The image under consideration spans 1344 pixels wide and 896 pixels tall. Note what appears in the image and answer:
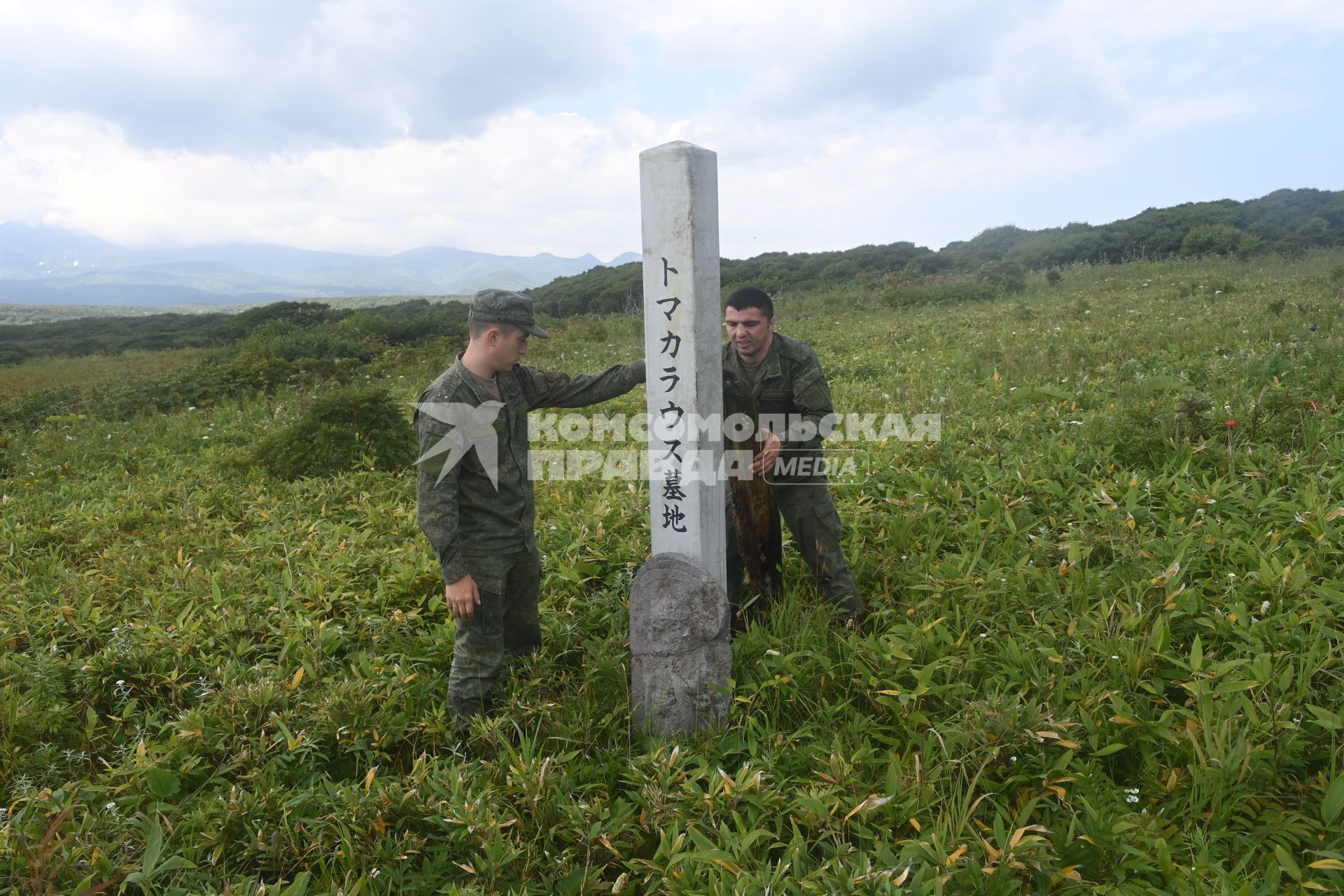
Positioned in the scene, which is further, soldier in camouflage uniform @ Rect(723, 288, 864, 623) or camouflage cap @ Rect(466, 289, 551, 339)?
soldier in camouflage uniform @ Rect(723, 288, 864, 623)

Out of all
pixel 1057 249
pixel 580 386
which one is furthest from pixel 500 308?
pixel 1057 249

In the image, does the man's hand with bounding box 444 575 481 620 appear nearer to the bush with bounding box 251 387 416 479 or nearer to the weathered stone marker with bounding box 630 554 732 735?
the weathered stone marker with bounding box 630 554 732 735

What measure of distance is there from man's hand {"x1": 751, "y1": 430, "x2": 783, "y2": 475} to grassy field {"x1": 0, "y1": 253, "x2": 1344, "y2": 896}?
75 cm

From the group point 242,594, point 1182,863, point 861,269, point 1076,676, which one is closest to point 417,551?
point 242,594

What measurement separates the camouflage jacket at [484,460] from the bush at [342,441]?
3944 mm

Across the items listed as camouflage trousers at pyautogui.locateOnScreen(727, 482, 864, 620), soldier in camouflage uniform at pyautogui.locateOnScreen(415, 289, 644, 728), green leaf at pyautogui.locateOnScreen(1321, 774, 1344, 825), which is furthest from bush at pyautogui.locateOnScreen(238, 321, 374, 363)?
green leaf at pyautogui.locateOnScreen(1321, 774, 1344, 825)

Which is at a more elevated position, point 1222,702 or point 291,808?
point 1222,702

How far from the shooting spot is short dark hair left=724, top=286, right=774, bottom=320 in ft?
12.3

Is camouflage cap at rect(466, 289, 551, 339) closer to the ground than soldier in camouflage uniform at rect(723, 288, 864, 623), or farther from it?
farther from it

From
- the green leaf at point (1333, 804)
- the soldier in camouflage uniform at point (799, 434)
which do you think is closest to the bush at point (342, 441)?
the soldier in camouflage uniform at point (799, 434)

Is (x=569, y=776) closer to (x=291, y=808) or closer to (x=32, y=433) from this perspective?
(x=291, y=808)

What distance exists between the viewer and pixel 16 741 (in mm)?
3393

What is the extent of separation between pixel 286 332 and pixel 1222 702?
21227 mm

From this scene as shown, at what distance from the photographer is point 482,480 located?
3.44 metres
